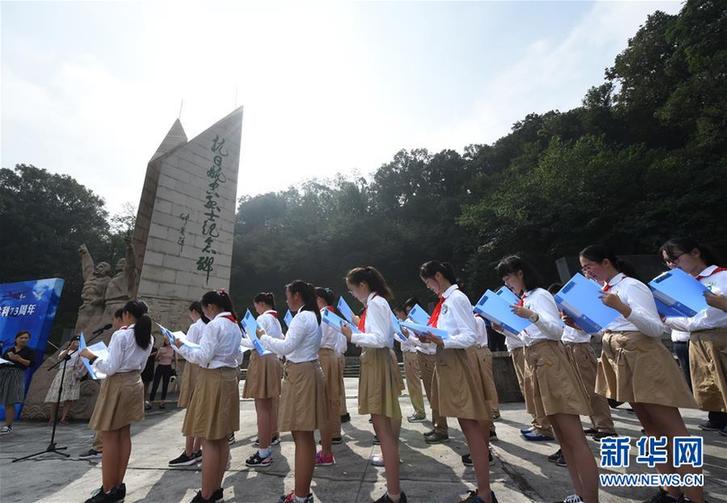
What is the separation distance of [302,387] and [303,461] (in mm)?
498

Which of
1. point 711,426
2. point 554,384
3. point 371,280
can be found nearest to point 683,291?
point 554,384

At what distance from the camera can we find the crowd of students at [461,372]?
235 cm

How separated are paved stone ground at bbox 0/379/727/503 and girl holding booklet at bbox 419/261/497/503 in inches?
17.7

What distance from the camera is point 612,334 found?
104 inches

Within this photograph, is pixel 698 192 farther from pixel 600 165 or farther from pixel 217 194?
pixel 217 194

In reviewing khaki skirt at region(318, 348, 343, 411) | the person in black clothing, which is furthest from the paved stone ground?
the person in black clothing

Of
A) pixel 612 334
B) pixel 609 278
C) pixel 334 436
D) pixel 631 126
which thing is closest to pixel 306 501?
pixel 334 436

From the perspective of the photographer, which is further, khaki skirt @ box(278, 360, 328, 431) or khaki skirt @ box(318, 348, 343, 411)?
khaki skirt @ box(318, 348, 343, 411)

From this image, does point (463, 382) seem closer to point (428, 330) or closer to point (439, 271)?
point (428, 330)

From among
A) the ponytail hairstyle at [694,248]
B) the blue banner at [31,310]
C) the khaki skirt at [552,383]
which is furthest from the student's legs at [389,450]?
the blue banner at [31,310]

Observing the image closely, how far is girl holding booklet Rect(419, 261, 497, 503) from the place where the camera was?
7.97 feet

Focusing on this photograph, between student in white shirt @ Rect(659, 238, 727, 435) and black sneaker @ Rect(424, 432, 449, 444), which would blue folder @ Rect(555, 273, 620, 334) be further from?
black sneaker @ Rect(424, 432, 449, 444)

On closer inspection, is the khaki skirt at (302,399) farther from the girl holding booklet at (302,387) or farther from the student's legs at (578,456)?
the student's legs at (578,456)

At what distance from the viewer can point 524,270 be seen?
283cm
